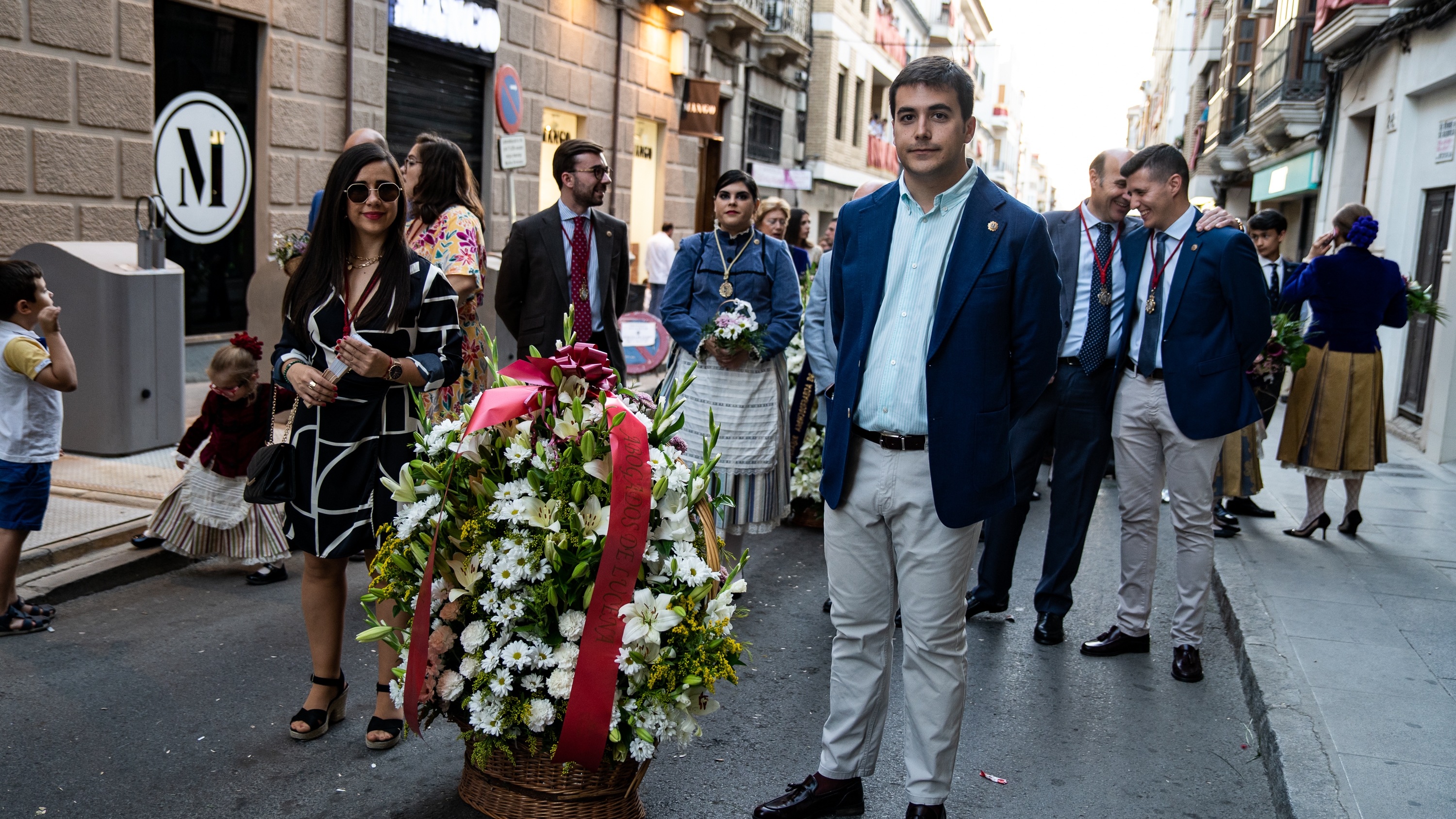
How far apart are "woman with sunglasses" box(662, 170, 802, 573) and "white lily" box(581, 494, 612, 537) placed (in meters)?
2.46

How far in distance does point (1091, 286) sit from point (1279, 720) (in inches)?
79.7

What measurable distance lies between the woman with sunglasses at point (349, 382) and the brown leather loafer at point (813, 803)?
4.25ft

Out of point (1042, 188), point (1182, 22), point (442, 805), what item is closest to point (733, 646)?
point (442, 805)

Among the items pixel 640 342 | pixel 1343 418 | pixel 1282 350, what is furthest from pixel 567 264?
pixel 640 342

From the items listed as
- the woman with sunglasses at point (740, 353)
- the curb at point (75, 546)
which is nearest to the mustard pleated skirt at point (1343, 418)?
the woman with sunglasses at point (740, 353)

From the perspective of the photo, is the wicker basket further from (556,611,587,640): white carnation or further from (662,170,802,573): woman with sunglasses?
(662,170,802,573): woman with sunglasses

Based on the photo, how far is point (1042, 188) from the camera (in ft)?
556

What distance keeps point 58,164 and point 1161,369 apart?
7.99m

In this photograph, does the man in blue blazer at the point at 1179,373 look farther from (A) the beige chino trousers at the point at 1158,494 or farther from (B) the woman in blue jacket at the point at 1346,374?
(B) the woman in blue jacket at the point at 1346,374

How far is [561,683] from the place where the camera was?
3.10m

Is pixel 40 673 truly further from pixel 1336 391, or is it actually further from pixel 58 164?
pixel 1336 391

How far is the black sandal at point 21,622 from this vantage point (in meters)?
4.79

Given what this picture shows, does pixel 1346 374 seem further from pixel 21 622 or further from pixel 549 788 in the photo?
pixel 21 622

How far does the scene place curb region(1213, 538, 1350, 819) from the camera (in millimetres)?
3727
